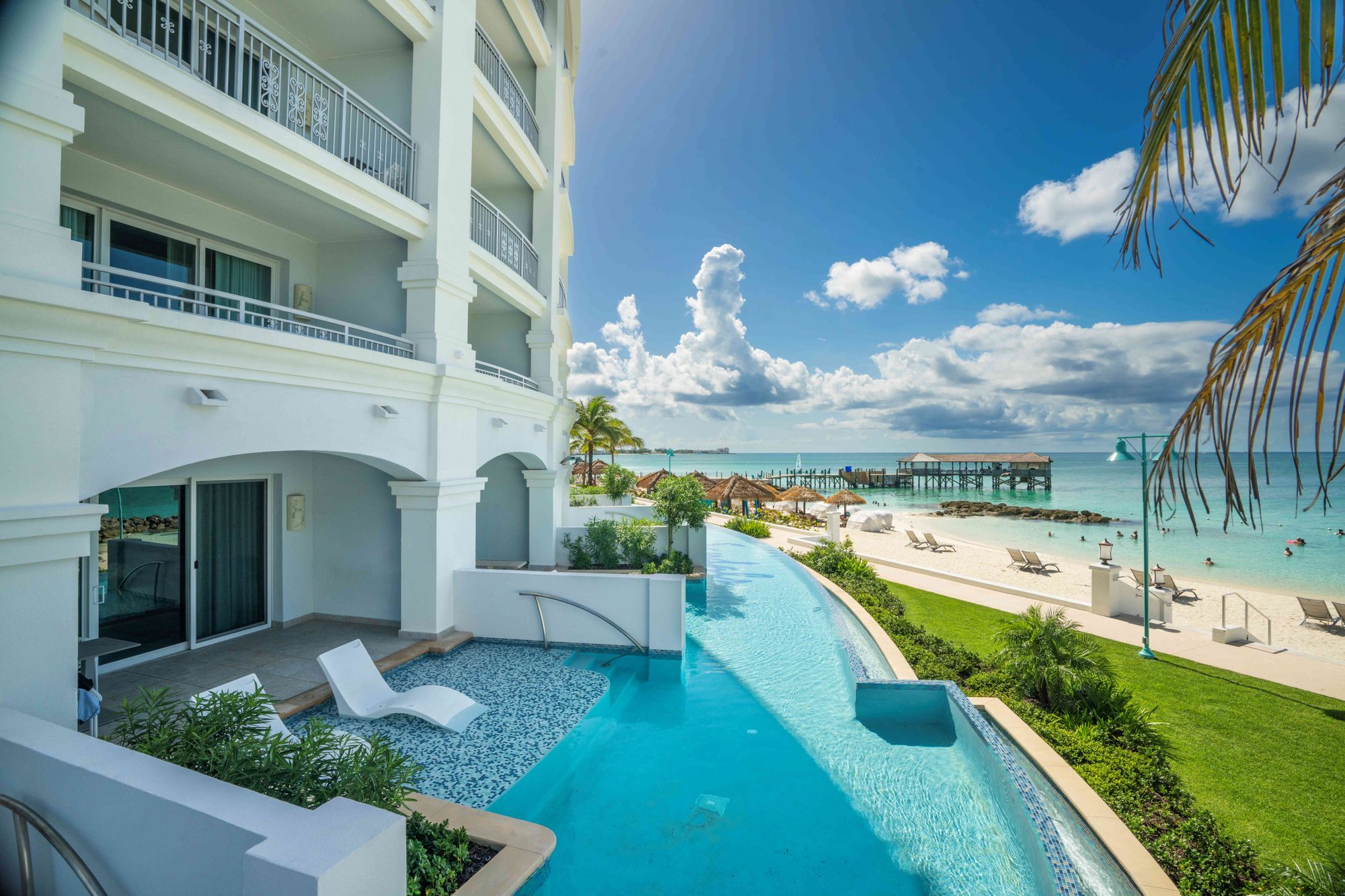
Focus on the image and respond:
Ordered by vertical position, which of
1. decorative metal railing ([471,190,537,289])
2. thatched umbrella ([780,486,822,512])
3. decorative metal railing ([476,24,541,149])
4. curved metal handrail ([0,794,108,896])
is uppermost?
decorative metal railing ([476,24,541,149])

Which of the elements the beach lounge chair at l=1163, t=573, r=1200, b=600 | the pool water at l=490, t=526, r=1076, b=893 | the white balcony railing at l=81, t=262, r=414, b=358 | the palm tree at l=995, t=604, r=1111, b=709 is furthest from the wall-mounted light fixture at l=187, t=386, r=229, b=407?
the beach lounge chair at l=1163, t=573, r=1200, b=600

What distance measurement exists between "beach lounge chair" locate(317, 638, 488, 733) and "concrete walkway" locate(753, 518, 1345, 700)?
33.3 feet

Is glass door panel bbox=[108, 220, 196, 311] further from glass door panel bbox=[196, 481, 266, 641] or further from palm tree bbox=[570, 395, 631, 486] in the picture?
palm tree bbox=[570, 395, 631, 486]

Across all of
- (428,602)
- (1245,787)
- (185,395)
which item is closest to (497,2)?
(185,395)

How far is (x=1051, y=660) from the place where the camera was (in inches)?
315

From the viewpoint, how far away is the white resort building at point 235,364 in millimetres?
3588

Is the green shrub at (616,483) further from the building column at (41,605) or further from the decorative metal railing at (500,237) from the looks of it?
the building column at (41,605)

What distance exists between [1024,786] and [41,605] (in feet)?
29.3

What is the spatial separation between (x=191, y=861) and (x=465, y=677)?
5.52m

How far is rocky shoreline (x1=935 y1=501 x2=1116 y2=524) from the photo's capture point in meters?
46.7

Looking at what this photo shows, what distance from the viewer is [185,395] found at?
19.3ft

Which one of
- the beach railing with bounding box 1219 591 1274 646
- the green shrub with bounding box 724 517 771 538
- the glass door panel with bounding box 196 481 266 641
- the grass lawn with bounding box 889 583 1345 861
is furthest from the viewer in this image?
the green shrub with bounding box 724 517 771 538

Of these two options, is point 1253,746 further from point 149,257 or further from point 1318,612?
point 149,257

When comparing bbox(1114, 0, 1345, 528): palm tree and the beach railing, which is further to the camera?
the beach railing
